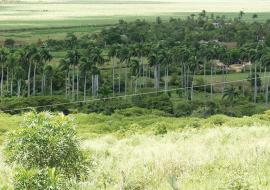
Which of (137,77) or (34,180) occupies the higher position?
(34,180)

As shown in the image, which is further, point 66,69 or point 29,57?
point 29,57

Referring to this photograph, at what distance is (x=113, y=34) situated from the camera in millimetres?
149250

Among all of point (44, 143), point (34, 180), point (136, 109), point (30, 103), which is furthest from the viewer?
point (30, 103)

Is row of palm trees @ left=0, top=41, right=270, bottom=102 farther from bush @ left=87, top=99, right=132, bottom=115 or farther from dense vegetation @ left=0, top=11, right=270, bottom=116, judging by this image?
bush @ left=87, top=99, right=132, bottom=115

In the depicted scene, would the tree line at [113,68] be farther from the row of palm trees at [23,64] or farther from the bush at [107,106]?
the bush at [107,106]

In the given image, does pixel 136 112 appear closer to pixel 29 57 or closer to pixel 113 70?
pixel 29 57

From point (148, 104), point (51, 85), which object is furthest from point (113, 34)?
point (148, 104)

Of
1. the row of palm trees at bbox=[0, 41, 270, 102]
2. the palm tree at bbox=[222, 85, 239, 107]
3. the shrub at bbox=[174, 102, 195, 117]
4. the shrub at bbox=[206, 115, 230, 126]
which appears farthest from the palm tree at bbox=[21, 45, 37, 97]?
the shrub at bbox=[206, 115, 230, 126]

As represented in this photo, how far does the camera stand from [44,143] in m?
12.2

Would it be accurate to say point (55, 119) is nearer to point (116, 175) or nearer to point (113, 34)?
point (116, 175)

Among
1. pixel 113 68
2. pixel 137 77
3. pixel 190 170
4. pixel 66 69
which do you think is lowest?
pixel 137 77

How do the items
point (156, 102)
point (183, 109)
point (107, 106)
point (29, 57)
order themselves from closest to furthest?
point (183, 109) < point (107, 106) < point (156, 102) < point (29, 57)

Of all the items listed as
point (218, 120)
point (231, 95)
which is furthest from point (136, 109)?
point (218, 120)

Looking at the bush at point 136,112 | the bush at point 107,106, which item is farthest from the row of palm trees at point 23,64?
the bush at point 136,112
